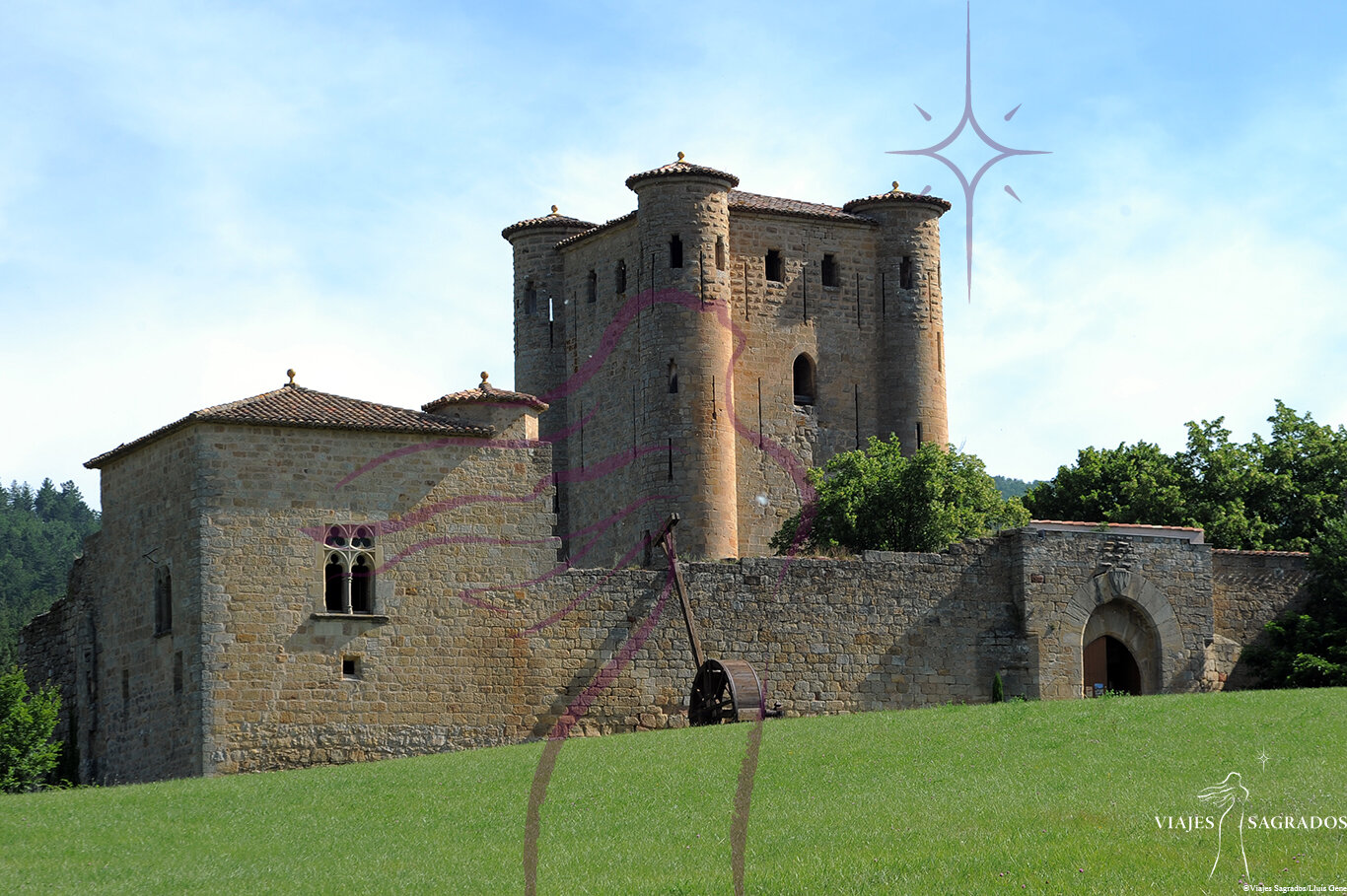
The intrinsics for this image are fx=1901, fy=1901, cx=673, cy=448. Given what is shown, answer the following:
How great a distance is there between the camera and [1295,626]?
40.7 m

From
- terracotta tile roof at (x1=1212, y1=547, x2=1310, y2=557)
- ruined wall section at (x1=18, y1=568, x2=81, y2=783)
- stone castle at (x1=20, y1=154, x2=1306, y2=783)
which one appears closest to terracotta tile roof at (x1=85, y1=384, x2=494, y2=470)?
stone castle at (x1=20, y1=154, x2=1306, y2=783)

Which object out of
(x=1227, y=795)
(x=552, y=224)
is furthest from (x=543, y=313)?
(x=1227, y=795)

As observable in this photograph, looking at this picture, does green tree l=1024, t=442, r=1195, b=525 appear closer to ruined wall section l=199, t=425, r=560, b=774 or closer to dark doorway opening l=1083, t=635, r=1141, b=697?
dark doorway opening l=1083, t=635, r=1141, b=697

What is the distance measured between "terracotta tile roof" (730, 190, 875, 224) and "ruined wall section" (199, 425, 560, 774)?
57.9 feet

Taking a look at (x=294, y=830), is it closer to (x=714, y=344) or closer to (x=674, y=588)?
(x=674, y=588)

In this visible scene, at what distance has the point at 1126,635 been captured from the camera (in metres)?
39.8

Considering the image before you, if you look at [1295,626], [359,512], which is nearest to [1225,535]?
[1295,626]

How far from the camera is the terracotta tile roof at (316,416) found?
111 feet

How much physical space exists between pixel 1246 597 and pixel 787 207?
1761 centimetres

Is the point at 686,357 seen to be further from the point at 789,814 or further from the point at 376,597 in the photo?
the point at 789,814

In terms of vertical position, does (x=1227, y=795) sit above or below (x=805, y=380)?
below

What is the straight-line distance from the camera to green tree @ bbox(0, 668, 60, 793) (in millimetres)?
34844

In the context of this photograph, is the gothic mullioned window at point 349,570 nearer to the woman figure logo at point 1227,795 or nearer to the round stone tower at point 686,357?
the round stone tower at point 686,357

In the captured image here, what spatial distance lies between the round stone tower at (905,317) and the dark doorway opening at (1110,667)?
13753mm
